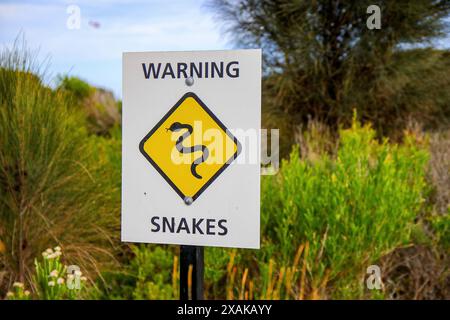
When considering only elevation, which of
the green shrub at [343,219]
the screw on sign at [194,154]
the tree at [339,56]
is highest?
the tree at [339,56]

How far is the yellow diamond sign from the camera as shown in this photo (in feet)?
7.77

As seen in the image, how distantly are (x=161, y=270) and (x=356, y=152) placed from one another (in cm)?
179

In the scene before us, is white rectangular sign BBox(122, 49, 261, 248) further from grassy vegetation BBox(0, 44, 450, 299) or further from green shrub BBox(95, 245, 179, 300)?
green shrub BBox(95, 245, 179, 300)

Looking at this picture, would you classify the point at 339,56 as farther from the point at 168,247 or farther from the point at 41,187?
the point at 41,187

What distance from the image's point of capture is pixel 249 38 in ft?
39.9

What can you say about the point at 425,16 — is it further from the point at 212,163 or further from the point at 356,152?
the point at 212,163

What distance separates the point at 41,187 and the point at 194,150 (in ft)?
9.43

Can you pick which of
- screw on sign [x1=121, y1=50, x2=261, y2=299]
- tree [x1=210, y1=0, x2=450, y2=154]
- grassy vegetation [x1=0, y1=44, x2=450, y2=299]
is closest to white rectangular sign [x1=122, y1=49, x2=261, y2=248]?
screw on sign [x1=121, y1=50, x2=261, y2=299]

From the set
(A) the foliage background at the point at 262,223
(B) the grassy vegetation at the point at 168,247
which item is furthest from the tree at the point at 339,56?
(B) the grassy vegetation at the point at 168,247

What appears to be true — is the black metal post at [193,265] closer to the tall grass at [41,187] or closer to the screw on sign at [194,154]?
the screw on sign at [194,154]

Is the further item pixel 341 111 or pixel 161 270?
pixel 341 111

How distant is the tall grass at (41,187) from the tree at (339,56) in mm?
6663

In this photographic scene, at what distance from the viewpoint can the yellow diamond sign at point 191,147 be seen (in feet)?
7.77
